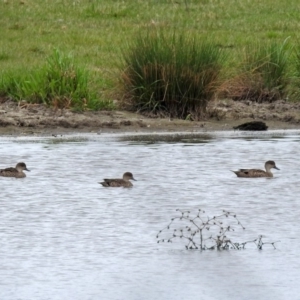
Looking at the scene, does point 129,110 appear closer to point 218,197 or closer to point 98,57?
point 98,57

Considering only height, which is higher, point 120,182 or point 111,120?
point 120,182

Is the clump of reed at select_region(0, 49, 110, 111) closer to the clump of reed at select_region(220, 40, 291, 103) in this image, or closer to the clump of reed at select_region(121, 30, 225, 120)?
the clump of reed at select_region(121, 30, 225, 120)

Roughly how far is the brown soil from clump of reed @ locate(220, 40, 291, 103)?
0.59 m

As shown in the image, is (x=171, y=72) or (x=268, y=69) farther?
(x=268, y=69)

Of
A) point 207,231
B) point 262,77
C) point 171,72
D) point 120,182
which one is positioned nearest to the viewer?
point 207,231

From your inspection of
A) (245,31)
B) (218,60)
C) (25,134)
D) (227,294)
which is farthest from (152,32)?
(227,294)

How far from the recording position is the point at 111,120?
2002 cm

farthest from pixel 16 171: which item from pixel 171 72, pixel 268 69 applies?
pixel 268 69

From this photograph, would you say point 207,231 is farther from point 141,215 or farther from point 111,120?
point 111,120

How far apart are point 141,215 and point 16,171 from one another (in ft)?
8.75

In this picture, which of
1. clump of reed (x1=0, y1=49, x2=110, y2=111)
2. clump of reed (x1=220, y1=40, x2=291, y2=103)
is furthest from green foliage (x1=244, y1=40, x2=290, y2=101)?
clump of reed (x1=0, y1=49, x2=110, y2=111)

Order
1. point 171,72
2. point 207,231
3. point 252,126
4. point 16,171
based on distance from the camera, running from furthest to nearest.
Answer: point 252,126 < point 171,72 < point 16,171 < point 207,231

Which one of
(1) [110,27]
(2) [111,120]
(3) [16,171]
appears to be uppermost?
(3) [16,171]

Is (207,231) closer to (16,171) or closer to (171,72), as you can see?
(16,171)
